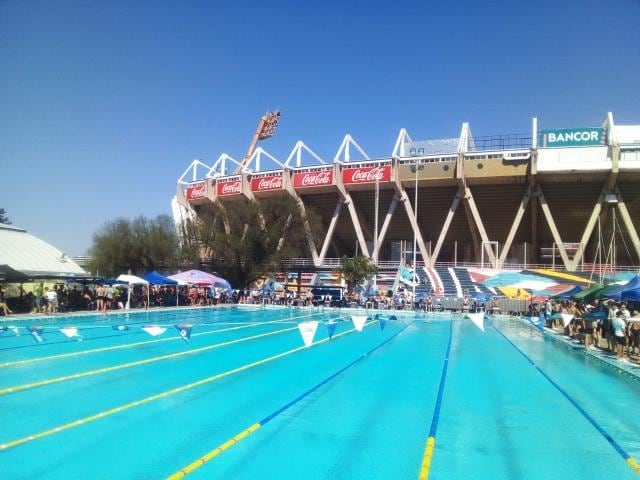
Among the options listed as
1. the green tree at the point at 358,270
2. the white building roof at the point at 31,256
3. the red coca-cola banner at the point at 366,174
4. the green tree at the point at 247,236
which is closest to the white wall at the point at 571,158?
the red coca-cola banner at the point at 366,174

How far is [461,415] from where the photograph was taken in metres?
8.13

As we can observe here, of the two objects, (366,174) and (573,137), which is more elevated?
(573,137)

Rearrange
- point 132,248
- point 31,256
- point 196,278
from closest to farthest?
point 31,256 → point 196,278 → point 132,248

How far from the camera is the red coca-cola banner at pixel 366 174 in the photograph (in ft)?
161

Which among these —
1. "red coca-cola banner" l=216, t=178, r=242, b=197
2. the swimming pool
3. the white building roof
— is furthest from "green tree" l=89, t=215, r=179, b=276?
the swimming pool

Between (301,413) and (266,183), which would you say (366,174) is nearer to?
(266,183)

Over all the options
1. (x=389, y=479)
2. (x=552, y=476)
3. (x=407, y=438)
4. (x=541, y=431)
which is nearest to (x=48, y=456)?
(x=389, y=479)

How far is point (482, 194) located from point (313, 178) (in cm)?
1645

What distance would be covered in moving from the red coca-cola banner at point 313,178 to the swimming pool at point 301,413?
122 feet

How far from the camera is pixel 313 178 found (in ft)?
172

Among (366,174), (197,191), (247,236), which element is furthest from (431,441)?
(197,191)

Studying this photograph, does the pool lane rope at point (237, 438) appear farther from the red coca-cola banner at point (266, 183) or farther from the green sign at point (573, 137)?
the red coca-cola banner at point (266, 183)

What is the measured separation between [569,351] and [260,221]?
36.7 meters

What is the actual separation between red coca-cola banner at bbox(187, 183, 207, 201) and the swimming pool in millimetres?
45438
